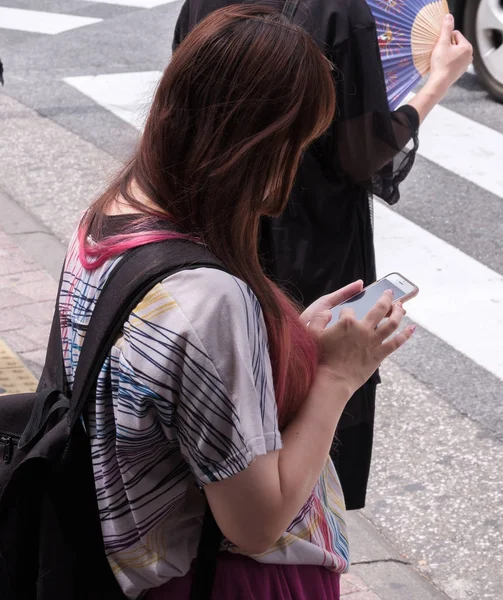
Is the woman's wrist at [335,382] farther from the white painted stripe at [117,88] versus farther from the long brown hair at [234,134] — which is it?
the white painted stripe at [117,88]

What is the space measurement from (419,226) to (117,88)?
2977 millimetres

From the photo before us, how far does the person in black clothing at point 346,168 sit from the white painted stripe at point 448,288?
191cm

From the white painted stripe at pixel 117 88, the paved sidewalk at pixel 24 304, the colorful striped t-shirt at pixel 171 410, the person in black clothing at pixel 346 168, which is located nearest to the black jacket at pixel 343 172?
the person in black clothing at pixel 346 168

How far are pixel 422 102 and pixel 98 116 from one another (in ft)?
15.6

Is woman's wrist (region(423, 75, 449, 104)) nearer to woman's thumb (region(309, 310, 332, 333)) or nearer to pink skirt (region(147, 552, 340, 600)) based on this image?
woman's thumb (region(309, 310, 332, 333))

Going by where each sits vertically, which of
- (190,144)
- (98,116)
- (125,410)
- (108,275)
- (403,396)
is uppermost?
(190,144)

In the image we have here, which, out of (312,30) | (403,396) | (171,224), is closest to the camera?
(171,224)

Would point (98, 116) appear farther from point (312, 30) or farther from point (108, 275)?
point (108, 275)

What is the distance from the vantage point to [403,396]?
4371 mm

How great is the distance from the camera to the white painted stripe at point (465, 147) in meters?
6.49

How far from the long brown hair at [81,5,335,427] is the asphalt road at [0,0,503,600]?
470 millimetres

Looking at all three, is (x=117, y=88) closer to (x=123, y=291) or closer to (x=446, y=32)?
(x=446, y=32)

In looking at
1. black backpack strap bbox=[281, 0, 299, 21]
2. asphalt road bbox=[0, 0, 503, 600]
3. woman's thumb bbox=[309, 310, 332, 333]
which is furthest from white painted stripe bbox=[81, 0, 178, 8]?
woman's thumb bbox=[309, 310, 332, 333]

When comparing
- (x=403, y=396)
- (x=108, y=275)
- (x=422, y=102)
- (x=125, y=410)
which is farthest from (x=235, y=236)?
(x=403, y=396)
